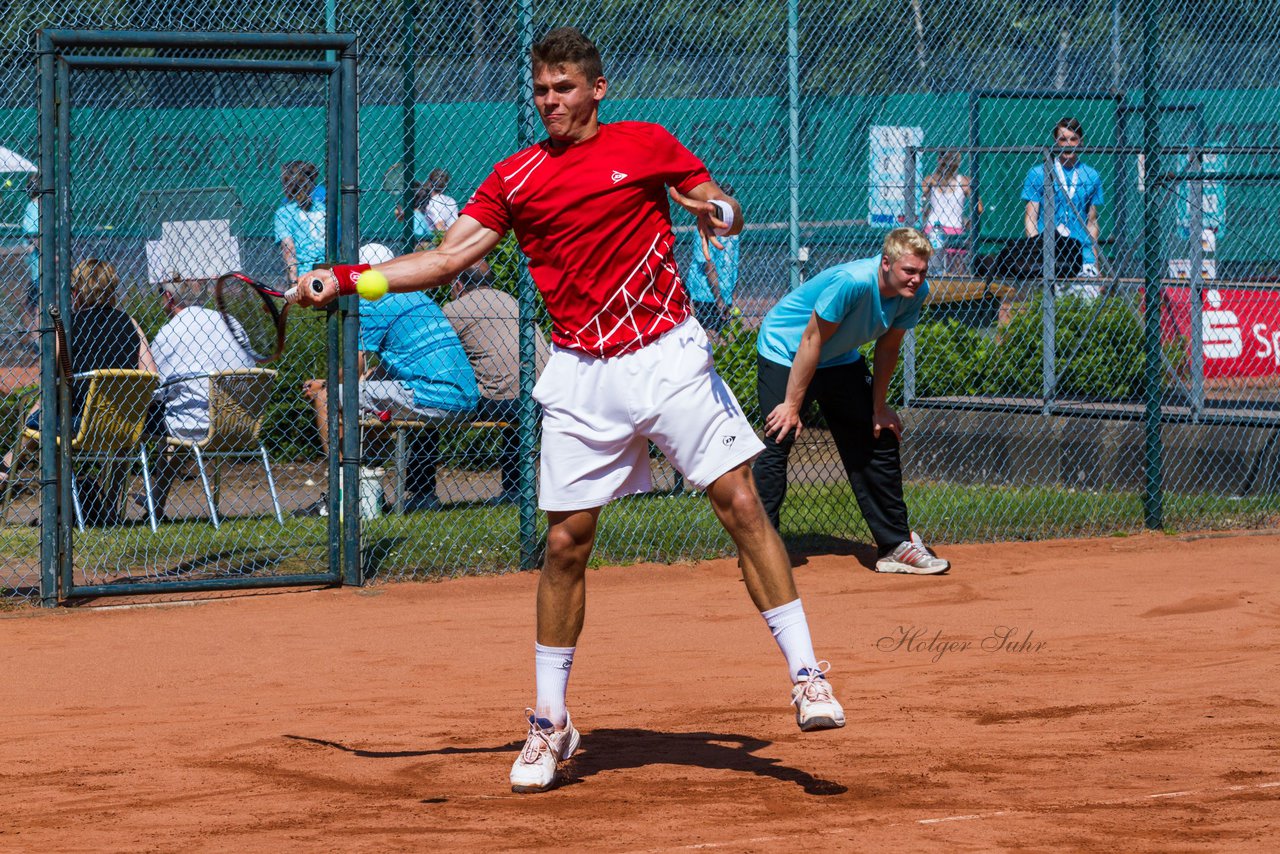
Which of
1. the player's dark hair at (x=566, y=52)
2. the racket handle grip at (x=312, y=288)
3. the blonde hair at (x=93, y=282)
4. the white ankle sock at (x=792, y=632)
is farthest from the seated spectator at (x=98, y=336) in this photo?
the white ankle sock at (x=792, y=632)

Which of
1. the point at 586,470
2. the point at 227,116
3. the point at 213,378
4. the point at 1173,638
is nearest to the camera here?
the point at 586,470

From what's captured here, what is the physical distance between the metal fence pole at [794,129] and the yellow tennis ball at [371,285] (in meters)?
5.05

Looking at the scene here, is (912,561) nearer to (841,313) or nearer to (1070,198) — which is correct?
(841,313)

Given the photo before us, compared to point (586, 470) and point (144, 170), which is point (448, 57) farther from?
point (586, 470)

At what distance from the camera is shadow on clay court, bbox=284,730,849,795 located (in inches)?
190

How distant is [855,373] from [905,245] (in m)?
1.00

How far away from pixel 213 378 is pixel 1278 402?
6859mm

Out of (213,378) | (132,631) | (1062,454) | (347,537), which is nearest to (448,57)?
(213,378)

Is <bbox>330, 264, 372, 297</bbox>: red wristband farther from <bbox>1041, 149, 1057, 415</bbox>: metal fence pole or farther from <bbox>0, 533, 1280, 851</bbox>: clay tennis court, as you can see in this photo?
<bbox>1041, 149, 1057, 415</bbox>: metal fence pole

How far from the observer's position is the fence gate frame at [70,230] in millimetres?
7230

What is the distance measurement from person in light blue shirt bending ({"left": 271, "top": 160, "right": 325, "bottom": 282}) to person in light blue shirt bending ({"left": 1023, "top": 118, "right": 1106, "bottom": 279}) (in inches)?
210

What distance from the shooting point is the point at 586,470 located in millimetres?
4688

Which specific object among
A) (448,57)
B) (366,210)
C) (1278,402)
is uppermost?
(448,57)
